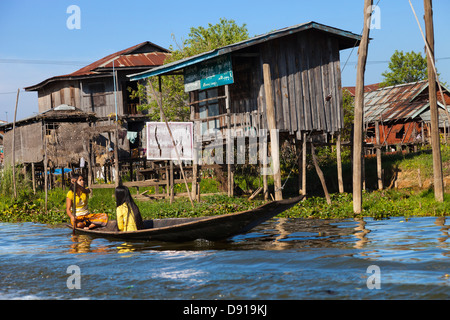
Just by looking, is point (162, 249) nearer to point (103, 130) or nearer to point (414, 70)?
point (103, 130)

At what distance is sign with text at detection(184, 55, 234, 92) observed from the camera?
16766 millimetres

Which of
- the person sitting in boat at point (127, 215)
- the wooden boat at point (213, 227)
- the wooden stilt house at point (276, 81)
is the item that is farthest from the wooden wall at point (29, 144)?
the wooden boat at point (213, 227)

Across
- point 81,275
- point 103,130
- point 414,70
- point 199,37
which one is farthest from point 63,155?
point 414,70

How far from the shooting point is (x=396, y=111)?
30891 mm

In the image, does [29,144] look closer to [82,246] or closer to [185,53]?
[185,53]

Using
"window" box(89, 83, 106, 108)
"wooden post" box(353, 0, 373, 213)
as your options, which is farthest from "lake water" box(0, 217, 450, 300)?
"window" box(89, 83, 106, 108)

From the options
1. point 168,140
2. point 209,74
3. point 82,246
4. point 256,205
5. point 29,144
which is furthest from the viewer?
point 29,144

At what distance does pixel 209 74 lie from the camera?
57.6ft

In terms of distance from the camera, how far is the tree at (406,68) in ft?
141

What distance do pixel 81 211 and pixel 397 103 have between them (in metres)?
23.9

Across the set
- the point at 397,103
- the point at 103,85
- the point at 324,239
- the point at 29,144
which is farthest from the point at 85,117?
the point at 397,103

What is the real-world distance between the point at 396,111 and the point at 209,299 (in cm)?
2629

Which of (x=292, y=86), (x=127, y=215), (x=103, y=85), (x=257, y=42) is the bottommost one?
(x=127, y=215)

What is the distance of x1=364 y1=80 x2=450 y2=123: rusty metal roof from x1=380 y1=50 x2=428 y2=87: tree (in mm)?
9156
